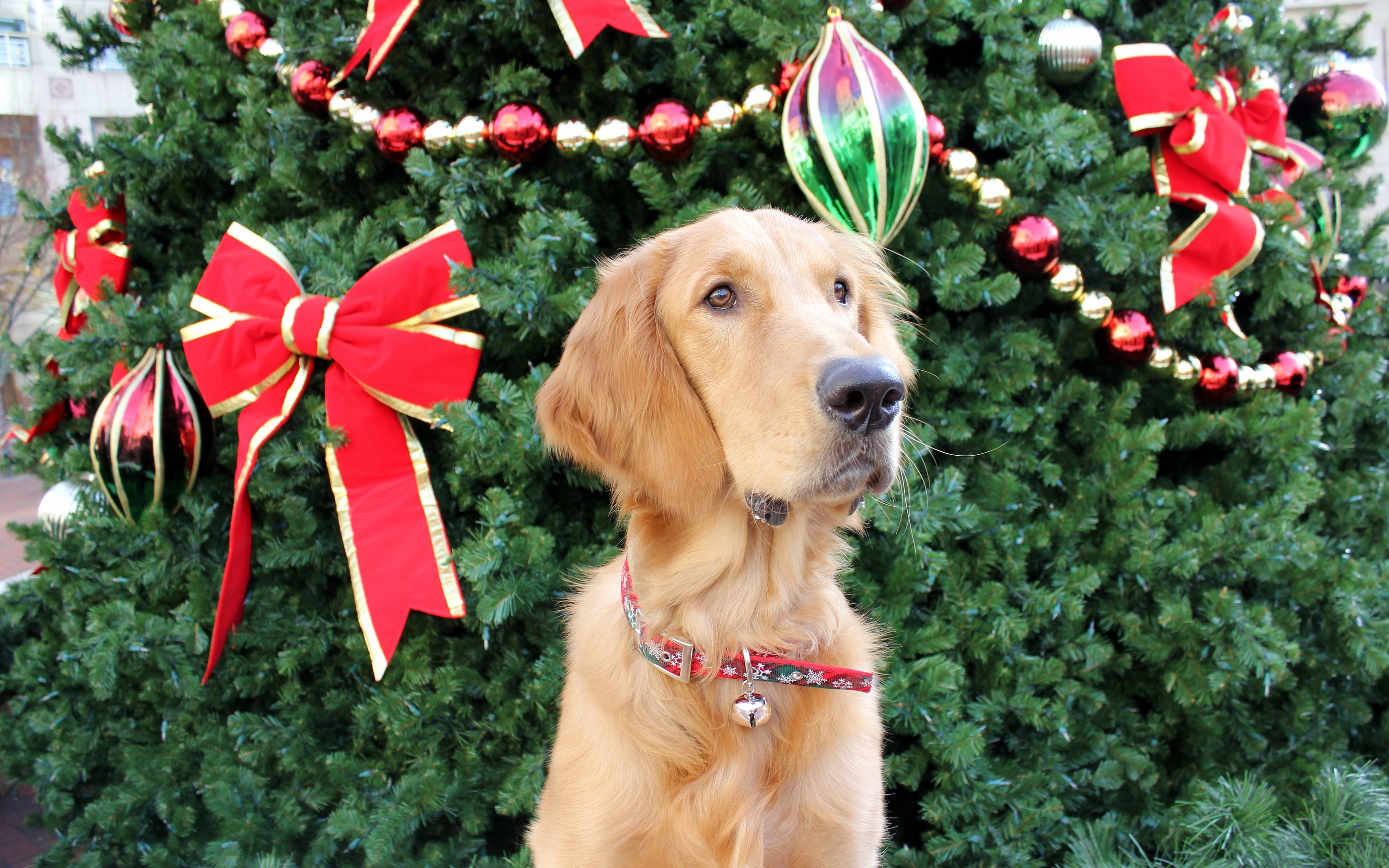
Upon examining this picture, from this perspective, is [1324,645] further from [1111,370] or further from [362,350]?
[362,350]

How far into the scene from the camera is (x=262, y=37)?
2.47m

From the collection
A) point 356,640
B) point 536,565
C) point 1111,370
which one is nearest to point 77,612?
point 356,640

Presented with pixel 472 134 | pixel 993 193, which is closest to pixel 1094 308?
pixel 993 193

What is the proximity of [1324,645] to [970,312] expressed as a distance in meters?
1.51

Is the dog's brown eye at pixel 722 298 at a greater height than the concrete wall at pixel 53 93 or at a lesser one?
greater

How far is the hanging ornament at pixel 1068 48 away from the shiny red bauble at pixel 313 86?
209 centimetres

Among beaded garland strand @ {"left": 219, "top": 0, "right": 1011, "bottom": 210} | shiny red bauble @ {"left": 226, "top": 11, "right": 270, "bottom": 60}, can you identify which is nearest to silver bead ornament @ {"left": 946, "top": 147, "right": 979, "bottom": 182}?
beaded garland strand @ {"left": 219, "top": 0, "right": 1011, "bottom": 210}

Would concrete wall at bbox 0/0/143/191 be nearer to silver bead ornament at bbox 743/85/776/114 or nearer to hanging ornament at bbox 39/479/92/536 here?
hanging ornament at bbox 39/479/92/536

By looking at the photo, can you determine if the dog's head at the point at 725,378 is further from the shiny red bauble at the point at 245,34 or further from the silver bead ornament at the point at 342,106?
the shiny red bauble at the point at 245,34

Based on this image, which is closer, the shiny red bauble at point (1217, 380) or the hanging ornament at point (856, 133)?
the hanging ornament at point (856, 133)

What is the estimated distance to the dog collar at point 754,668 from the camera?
1.56 m

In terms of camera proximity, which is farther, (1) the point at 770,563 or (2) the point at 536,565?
(2) the point at 536,565

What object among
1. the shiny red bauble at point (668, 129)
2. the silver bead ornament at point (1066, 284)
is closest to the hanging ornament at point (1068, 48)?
the silver bead ornament at point (1066, 284)

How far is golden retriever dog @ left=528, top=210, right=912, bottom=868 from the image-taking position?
1.52m
